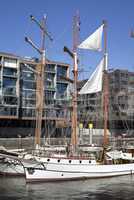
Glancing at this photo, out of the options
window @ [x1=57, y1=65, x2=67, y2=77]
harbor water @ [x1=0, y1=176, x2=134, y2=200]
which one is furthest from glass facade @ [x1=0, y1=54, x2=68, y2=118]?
harbor water @ [x1=0, y1=176, x2=134, y2=200]

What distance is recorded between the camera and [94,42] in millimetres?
48250

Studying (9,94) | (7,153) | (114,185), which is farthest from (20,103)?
(114,185)

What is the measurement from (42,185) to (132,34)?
1797 inches

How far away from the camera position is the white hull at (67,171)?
127 feet

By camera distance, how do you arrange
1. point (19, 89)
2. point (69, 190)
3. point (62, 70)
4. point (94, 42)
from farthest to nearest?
point (62, 70) → point (19, 89) → point (94, 42) → point (69, 190)

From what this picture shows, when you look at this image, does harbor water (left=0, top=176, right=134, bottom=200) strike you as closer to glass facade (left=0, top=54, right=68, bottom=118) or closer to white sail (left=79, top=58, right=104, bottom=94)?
white sail (left=79, top=58, right=104, bottom=94)

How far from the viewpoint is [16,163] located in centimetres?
4094

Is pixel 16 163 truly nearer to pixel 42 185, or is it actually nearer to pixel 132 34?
pixel 42 185

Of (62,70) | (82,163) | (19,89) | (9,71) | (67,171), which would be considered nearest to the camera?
(67,171)

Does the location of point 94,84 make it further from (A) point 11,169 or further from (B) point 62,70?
(B) point 62,70

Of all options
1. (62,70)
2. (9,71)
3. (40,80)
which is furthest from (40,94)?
(62,70)

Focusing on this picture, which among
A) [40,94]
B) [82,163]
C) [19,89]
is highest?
[19,89]

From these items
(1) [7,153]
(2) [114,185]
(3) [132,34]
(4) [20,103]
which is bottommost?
(2) [114,185]

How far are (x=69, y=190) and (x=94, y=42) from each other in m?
21.4
